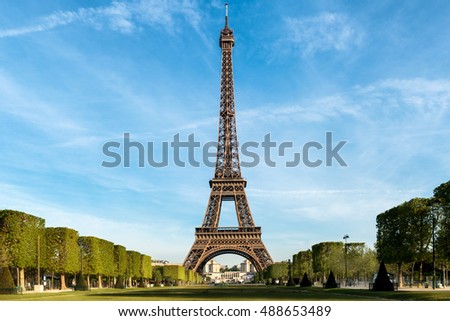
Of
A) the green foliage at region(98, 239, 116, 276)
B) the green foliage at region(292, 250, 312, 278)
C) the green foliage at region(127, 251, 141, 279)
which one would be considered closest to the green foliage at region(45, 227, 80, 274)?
the green foliage at region(98, 239, 116, 276)

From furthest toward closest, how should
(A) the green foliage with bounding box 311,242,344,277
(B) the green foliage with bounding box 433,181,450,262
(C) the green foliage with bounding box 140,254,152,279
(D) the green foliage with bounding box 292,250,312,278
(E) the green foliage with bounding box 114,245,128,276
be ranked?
(D) the green foliage with bounding box 292,250,312,278, (C) the green foliage with bounding box 140,254,152,279, (A) the green foliage with bounding box 311,242,344,277, (E) the green foliage with bounding box 114,245,128,276, (B) the green foliage with bounding box 433,181,450,262

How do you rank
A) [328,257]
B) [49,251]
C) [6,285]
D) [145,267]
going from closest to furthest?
[6,285] → [49,251] → [328,257] → [145,267]

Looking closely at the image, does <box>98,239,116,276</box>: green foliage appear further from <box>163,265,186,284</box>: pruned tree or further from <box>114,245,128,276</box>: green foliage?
<box>163,265,186,284</box>: pruned tree

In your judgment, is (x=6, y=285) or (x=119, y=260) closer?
(x=6, y=285)

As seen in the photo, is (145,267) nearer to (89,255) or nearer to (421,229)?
(89,255)

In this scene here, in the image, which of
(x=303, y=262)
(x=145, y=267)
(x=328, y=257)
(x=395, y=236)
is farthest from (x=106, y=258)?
(x=303, y=262)

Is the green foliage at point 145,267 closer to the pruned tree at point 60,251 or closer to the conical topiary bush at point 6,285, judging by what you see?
the pruned tree at point 60,251
